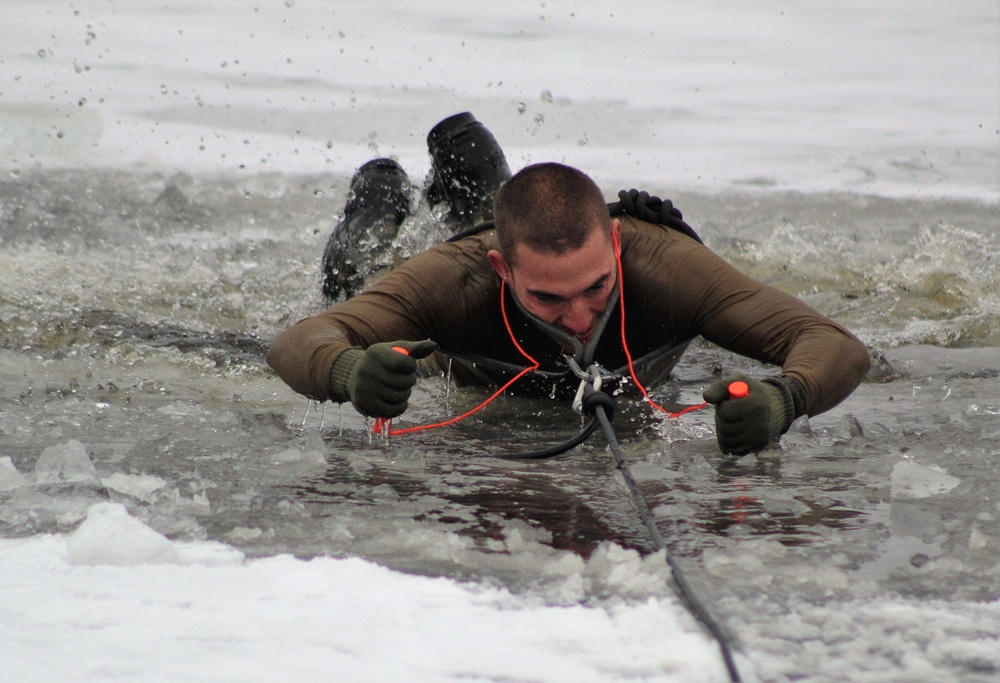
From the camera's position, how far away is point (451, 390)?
3734 millimetres

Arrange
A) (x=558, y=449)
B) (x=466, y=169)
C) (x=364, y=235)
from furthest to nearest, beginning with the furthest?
(x=364, y=235)
(x=466, y=169)
(x=558, y=449)

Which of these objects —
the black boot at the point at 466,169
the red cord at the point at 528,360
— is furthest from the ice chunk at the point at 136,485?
the black boot at the point at 466,169

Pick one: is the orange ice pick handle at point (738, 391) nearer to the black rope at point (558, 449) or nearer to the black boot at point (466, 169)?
the black rope at point (558, 449)

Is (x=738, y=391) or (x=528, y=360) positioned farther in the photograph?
(x=528, y=360)

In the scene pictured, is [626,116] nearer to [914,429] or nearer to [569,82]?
[569,82]

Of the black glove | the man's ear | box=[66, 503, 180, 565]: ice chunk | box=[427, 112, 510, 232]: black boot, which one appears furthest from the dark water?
box=[427, 112, 510, 232]: black boot

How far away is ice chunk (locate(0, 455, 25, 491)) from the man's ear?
1271 mm

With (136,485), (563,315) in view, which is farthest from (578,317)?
(136,485)

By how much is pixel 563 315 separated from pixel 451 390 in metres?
0.93

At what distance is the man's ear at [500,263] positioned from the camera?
9.71 feet

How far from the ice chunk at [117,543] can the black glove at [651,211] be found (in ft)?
5.83

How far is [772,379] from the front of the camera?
2572mm

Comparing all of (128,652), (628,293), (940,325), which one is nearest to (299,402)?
(628,293)

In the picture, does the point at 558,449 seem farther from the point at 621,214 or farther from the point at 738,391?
the point at 621,214
